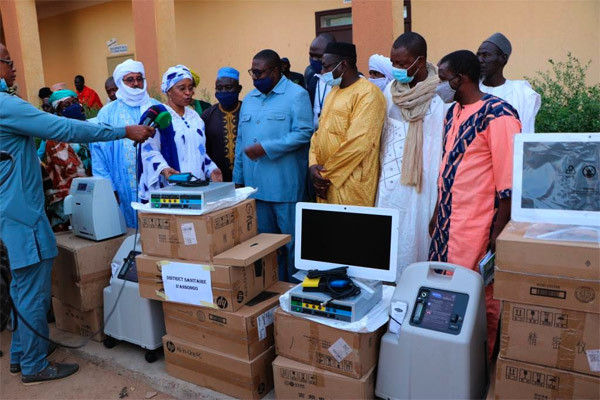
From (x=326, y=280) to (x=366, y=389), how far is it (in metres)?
0.57

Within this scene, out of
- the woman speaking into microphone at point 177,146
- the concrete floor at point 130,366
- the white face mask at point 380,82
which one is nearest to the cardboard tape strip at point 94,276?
the concrete floor at point 130,366

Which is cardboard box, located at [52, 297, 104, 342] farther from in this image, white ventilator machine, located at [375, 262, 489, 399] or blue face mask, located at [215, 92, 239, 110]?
white ventilator machine, located at [375, 262, 489, 399]

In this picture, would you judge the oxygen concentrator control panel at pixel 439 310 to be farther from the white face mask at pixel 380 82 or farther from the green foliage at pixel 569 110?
the green foliage at pixel 569 110

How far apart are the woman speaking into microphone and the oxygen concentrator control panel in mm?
1930

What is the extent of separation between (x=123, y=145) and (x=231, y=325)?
1983 mm

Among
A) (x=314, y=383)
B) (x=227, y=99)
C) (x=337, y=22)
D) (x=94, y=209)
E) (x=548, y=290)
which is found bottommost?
(x=314, y=383)

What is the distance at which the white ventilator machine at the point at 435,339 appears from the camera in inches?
86.0

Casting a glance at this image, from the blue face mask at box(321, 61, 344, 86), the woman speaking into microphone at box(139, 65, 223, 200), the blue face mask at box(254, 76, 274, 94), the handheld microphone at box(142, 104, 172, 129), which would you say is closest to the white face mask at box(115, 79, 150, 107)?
the woman speaking into microphone at box(139, 65, 223, 200)

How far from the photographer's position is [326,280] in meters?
2.55

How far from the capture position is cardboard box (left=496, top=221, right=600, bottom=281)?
1825 millimetres

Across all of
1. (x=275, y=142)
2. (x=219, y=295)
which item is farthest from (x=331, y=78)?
(x=219, y=295)

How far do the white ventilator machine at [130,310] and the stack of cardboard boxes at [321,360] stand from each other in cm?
103

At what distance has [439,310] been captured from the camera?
7.54 ft

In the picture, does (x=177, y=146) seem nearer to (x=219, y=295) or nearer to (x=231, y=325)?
(x=219, y=295)
